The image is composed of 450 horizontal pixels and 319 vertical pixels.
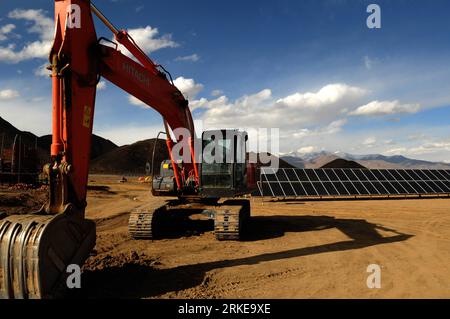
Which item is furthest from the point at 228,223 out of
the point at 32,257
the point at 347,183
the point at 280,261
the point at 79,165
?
the point at 347,183

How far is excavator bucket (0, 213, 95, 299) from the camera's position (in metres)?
4.93

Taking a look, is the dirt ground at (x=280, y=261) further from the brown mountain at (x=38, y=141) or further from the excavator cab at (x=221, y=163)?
the brown mountain at (x=38, y=141)

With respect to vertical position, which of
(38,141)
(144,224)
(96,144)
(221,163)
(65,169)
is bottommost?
(144,224)

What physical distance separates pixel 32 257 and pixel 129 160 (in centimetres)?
8024

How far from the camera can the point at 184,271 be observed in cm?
757

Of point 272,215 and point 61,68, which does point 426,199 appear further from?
point 61,68

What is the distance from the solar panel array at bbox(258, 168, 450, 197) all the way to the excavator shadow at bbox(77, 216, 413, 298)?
354 inches

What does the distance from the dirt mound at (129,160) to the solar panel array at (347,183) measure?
5494cm

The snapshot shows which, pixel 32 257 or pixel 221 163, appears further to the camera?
pixel 221 163

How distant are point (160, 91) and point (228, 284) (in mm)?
5959
